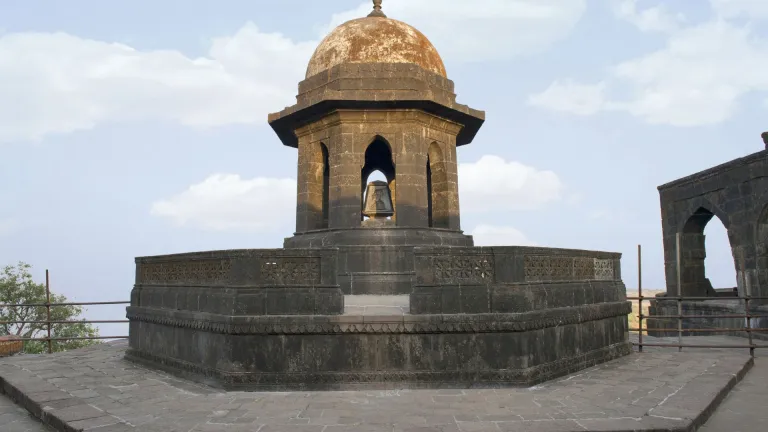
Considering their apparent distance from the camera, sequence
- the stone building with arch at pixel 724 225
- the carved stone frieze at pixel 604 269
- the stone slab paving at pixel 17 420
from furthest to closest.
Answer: the stone building with arch at pixel 724 225, the carved stone frieze at pixel 604 269, the stone slab paving at pixel 17 420

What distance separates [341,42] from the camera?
1144cm

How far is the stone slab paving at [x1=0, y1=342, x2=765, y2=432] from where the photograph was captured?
4.89 metres

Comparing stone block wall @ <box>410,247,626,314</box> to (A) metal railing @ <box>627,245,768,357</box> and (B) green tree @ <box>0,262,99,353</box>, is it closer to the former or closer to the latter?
(A) metal railing @ <box>627,245,768,357</box>

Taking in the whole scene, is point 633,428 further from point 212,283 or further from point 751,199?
point 751,199

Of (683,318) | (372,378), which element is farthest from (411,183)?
(683,318)

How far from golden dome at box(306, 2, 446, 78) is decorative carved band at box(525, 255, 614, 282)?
17.6 ft

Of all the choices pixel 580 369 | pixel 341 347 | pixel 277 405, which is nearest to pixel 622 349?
pixel 580 369

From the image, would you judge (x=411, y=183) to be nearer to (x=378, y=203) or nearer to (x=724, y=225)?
(x=378, y=203)

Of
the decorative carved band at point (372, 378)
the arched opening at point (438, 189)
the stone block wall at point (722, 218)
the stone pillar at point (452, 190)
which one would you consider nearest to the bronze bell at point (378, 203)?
the arched opening at point (438, 189)

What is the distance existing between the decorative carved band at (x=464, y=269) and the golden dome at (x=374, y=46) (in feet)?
19.2

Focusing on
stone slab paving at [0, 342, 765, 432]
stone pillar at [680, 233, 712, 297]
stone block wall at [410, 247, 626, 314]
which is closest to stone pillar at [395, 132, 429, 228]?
stone block wall at [410, 247, 626, 314]

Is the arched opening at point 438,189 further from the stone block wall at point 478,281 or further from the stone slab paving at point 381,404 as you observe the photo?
the stone slab paving at point 381,404

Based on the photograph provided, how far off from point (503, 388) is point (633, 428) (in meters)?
1.75

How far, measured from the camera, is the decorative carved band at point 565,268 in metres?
7.01
